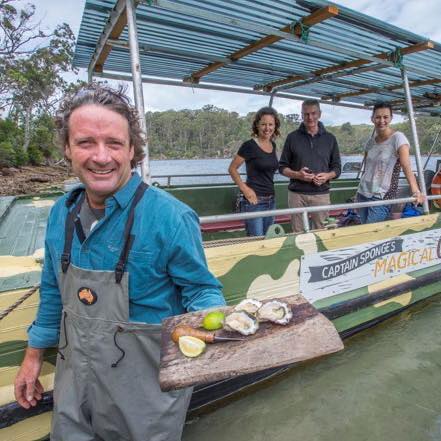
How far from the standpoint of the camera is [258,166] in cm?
390

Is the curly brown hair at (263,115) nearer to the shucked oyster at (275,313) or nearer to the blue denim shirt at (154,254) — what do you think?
the blue denim shirt at (154,254)

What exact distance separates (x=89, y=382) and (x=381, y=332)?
11.3 ft

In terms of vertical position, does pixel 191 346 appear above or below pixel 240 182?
below

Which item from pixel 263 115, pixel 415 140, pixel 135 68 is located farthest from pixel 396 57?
pixel 135 68

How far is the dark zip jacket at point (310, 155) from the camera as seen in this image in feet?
13.0

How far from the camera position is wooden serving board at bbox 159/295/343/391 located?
1.18 metres

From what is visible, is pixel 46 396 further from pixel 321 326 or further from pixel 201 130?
pixel 201 130

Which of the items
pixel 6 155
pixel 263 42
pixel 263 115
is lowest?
pixel 263 115

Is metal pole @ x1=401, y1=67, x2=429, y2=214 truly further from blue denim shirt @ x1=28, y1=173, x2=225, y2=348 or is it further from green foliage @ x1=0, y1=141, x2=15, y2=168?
green foliage @ x1=0, y1=141, x2=15, y2=168

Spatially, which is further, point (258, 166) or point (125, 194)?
point (258, 166)

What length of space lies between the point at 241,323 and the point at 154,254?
0.43m

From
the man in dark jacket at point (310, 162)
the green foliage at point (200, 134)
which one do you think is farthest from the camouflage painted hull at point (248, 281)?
the green foliage at point (200, 134)

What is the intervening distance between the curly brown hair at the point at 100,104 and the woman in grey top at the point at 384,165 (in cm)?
311

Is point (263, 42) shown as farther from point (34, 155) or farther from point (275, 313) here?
point (34, 155)
